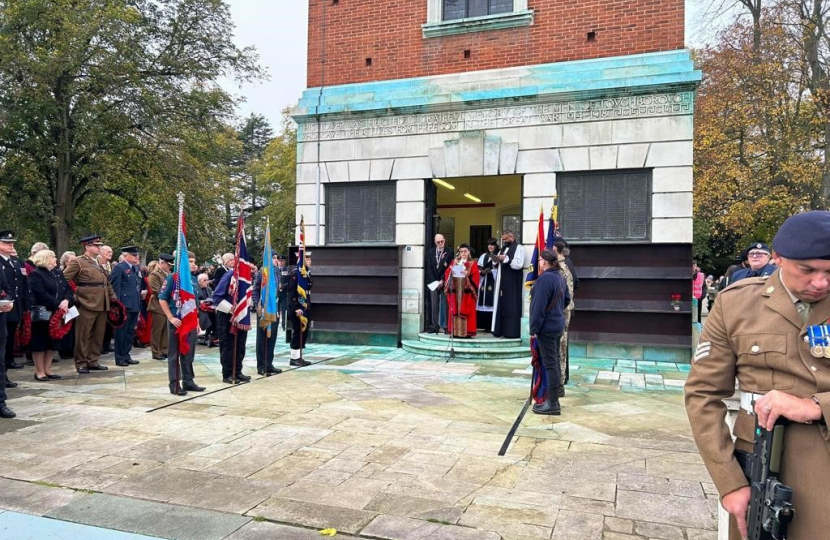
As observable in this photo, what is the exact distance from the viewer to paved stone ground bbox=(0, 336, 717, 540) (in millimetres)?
3863

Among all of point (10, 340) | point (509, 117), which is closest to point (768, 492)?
point (10, 340)

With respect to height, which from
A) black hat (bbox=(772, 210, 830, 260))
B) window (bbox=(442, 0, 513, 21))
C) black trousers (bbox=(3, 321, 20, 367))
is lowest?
black trousers (bbox=(3, 321, 20, 367))

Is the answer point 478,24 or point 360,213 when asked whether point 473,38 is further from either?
point 360,213

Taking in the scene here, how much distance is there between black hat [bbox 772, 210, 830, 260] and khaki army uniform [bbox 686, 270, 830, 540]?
6.6 inches

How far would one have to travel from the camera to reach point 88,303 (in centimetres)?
934

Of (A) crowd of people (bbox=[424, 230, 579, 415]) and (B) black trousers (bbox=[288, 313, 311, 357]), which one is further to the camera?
(A) crowd of people (bbox=[424, 230, 579, 415])

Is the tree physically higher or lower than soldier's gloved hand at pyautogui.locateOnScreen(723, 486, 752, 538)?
higher

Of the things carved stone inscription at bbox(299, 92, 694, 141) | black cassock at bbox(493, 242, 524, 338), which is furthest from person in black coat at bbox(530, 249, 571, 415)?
carved stone inscription at bbox(299, 92, 694, 141)

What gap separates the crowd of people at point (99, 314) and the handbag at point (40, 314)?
0.04 feet

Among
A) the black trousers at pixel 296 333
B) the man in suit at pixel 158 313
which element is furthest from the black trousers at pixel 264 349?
the man in suit at pixel 158 313

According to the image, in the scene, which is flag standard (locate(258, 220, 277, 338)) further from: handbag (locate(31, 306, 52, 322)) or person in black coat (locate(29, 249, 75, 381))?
handbag (locate(31, 306, 52, 322))

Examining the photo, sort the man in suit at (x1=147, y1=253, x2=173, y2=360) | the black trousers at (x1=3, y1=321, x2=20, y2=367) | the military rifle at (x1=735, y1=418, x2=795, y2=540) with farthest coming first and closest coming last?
1. the man in suit at (x1=147, y1=253, x2=173, y2=360)
2. the black trousers at (x1=3, y1=321, x2=20, y2=367)
3. the military rifle at (x1=735, y1=418, x2=795, y2=540)

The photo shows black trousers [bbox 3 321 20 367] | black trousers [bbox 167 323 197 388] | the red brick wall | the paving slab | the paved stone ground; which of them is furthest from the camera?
the red brick wall

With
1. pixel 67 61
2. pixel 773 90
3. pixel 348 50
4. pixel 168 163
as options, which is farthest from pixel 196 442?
pixel 773 90
